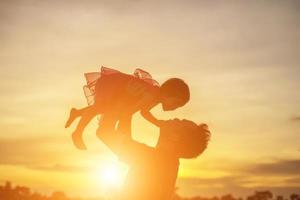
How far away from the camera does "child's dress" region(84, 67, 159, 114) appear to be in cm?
1215

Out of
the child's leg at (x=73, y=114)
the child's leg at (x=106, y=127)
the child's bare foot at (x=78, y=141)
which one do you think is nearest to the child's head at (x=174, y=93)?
the child's leg at (x=106, y=127)

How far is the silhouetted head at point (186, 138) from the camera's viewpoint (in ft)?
38.3

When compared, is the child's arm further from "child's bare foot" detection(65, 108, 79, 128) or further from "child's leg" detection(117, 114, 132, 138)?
"child's leg" detection(117, 114, 132, 138)

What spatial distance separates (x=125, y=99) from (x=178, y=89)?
3.54 feet

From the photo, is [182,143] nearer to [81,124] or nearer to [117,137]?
[117,137]

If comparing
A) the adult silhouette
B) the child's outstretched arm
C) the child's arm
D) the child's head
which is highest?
the child's head

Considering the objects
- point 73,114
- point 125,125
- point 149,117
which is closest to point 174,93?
point 149,117

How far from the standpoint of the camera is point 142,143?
12.0 m

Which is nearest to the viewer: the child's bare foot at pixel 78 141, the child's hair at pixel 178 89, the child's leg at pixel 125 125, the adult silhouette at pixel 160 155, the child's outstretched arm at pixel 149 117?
the adult silhouette at pixel 160 155

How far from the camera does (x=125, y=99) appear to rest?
480 inches

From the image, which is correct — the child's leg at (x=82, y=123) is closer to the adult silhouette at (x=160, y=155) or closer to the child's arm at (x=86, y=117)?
the child's arm at (x=86, y=117)

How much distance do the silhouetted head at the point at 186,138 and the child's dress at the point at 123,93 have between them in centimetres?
91

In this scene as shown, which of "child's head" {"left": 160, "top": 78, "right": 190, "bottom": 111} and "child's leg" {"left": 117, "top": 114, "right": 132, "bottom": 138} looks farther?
"child's leg" {"left": 117, "top": 114, "right": 132, "bottom": 138}

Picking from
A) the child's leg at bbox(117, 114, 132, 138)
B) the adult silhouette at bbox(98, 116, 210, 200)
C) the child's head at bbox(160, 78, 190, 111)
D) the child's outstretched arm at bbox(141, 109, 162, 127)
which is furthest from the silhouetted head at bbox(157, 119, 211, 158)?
the child's leg at bbox(117, 114, 132, 138)
